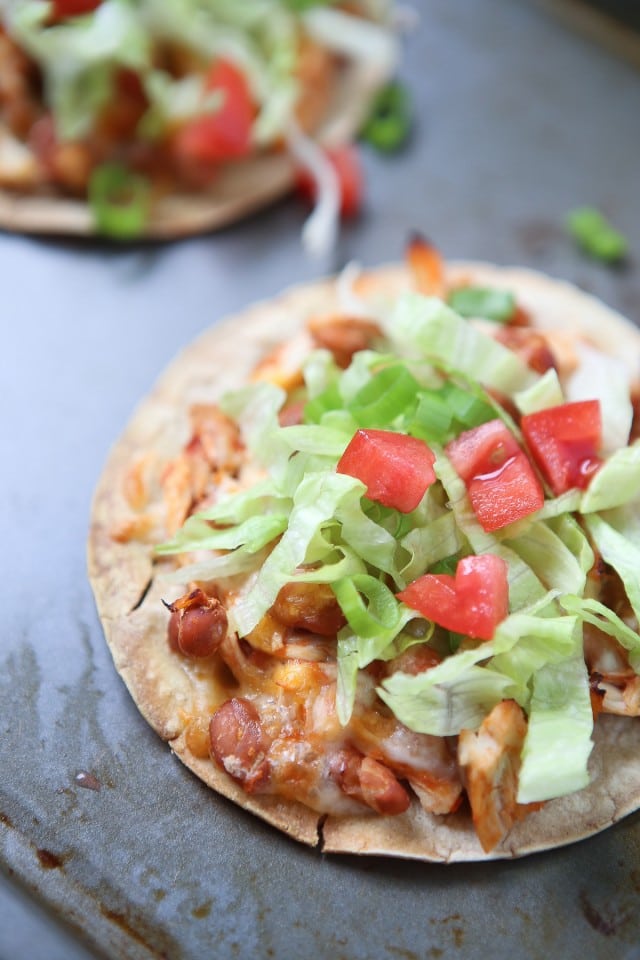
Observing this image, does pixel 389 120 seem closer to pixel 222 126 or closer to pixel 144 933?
pixel 222 126

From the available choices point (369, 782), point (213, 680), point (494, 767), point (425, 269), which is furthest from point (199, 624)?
point (425, 269)

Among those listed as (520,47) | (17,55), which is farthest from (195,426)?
(520,47)

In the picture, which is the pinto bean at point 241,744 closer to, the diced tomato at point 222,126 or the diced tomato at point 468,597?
the diced tomato at point 468,597

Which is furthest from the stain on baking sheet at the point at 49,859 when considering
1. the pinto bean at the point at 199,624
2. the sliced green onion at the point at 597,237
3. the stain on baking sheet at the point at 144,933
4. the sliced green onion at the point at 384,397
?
the sliced green onion at the point at 597,237

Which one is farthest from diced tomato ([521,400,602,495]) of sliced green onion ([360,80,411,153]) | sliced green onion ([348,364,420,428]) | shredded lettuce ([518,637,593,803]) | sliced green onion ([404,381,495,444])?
sliced green onion ([360,80,411,153])

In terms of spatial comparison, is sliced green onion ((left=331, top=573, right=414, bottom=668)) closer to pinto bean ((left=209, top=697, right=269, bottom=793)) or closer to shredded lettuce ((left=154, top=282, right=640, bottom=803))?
shredded lettuce ((left=154, top=282, right=640, bottom=803))

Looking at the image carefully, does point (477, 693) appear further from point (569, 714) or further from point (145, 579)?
point (145, 579)
